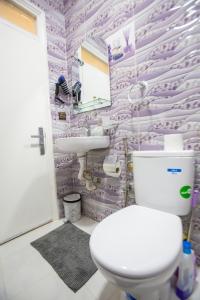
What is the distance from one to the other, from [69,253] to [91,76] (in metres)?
1.55

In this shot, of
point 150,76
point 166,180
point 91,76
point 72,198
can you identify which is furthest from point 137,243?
point 91,76

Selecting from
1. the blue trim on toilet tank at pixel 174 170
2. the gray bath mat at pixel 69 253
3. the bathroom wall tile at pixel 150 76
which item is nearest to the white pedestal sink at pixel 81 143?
the bathroom wall tile at pixel 150 76

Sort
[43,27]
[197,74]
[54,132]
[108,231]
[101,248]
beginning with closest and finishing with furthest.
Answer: [101,248] → [108,231] → [197,74] → [43,27] → [54,132]

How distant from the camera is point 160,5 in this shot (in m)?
1.02

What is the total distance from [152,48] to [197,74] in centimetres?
36

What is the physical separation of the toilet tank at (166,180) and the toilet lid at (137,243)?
111 mm

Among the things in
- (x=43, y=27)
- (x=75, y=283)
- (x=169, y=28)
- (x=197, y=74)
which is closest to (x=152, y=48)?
(x=169, y=28)

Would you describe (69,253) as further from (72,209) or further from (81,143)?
(81,143)

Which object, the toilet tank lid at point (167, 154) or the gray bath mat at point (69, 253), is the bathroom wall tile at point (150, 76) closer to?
the toilet tank lid at point (167, 154)

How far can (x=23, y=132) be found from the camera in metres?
1.44

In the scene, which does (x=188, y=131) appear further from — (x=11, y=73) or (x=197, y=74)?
(x=11, y=73)

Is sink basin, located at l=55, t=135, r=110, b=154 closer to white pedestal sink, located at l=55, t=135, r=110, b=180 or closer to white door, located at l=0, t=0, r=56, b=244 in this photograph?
white pedestal sink, located at l=55, t=135, r=110, b=180

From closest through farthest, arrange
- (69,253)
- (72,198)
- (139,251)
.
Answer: (139,251) < (69,253) < (72,198)

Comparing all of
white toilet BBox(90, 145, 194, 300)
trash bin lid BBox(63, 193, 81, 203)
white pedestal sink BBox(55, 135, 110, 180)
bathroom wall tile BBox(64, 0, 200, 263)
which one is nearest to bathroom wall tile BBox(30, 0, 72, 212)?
trash bin lid BBox(63, 193, 81, 203)
